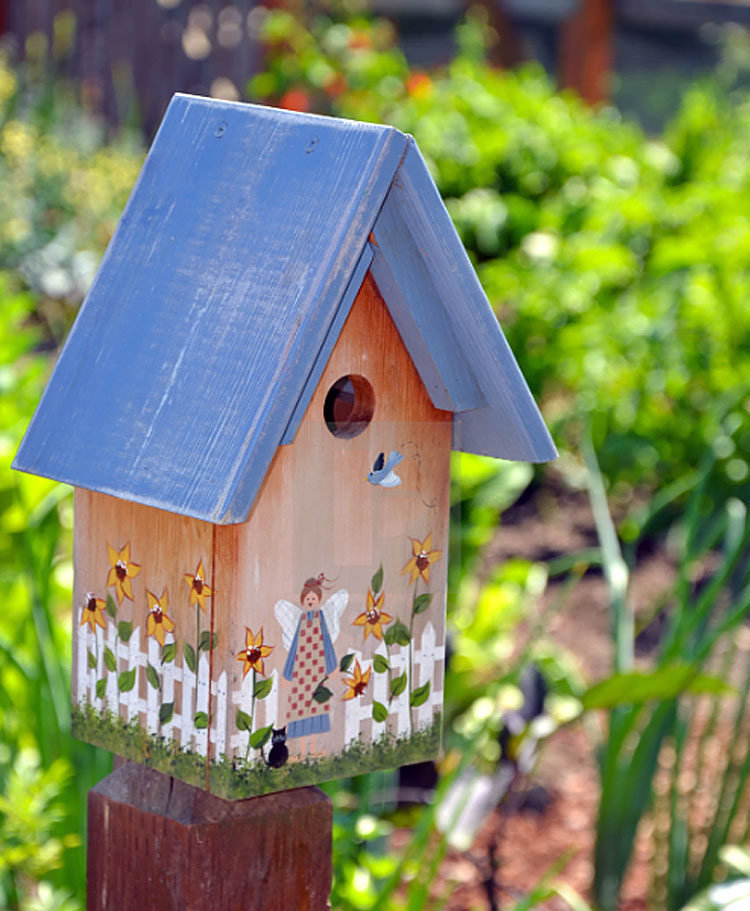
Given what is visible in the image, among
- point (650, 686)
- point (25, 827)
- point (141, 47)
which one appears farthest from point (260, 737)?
point (141, 47)

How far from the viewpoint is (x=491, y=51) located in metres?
8.55

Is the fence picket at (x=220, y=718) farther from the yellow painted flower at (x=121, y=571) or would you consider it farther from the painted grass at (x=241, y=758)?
the yellow painted flower at (x=121, y=571)

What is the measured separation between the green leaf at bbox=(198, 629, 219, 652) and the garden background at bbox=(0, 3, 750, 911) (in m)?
0.45

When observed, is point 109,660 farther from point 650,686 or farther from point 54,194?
point 54,194

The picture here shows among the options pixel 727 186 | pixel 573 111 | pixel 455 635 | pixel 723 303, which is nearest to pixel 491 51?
pixel 573 111

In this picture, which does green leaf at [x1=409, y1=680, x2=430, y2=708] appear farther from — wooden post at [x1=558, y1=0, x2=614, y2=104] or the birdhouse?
wooden post at [x1=558, y1=0, x2=614, y2=104]

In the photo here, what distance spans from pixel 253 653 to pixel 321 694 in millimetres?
95

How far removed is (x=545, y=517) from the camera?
3961 mm

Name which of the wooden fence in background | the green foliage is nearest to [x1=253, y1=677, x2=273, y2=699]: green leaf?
the green foliage

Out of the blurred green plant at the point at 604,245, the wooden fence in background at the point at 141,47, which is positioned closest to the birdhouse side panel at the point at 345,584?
the blurred green plant at the point at 604,245

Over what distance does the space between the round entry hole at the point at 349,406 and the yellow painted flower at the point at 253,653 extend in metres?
0.20

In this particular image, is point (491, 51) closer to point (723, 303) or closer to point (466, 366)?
point (723, 303)

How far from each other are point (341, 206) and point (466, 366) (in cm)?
21

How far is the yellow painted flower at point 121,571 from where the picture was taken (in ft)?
4.12
